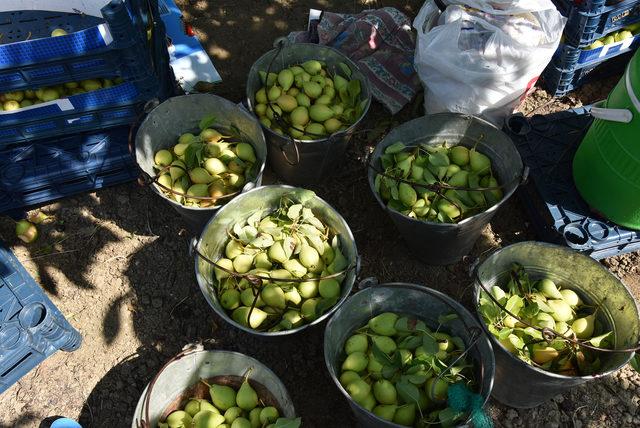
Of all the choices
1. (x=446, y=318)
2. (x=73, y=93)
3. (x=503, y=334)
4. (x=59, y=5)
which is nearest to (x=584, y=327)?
(x=503, y=334)

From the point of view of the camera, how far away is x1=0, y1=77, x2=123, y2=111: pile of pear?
2.94 metres

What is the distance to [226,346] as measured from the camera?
288 centimetres

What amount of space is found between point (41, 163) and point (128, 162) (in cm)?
48

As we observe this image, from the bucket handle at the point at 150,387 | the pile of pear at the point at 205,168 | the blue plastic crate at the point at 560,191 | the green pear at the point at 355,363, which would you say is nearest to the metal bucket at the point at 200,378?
the bucket handle at the point at 150,387

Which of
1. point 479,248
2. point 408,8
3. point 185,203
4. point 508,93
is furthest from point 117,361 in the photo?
point 408,8

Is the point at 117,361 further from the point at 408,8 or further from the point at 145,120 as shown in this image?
the point at 408,8

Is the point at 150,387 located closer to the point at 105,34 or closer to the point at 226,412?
the point at 226,412

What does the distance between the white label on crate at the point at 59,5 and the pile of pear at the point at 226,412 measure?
2.25m

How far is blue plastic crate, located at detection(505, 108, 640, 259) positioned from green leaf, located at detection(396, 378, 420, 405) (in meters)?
1.27

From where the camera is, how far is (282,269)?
253 centimetres

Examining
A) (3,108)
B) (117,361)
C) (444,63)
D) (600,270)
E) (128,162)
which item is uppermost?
(444,63)

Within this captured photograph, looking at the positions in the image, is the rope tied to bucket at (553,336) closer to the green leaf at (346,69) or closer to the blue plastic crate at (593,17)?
the green leaf at (346,69)

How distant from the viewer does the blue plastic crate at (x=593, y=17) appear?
314 centimetres

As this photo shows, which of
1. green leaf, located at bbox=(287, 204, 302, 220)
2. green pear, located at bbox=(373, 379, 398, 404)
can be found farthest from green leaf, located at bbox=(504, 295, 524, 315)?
green leaf, located at bbox=(287, 204, 302, 220)
